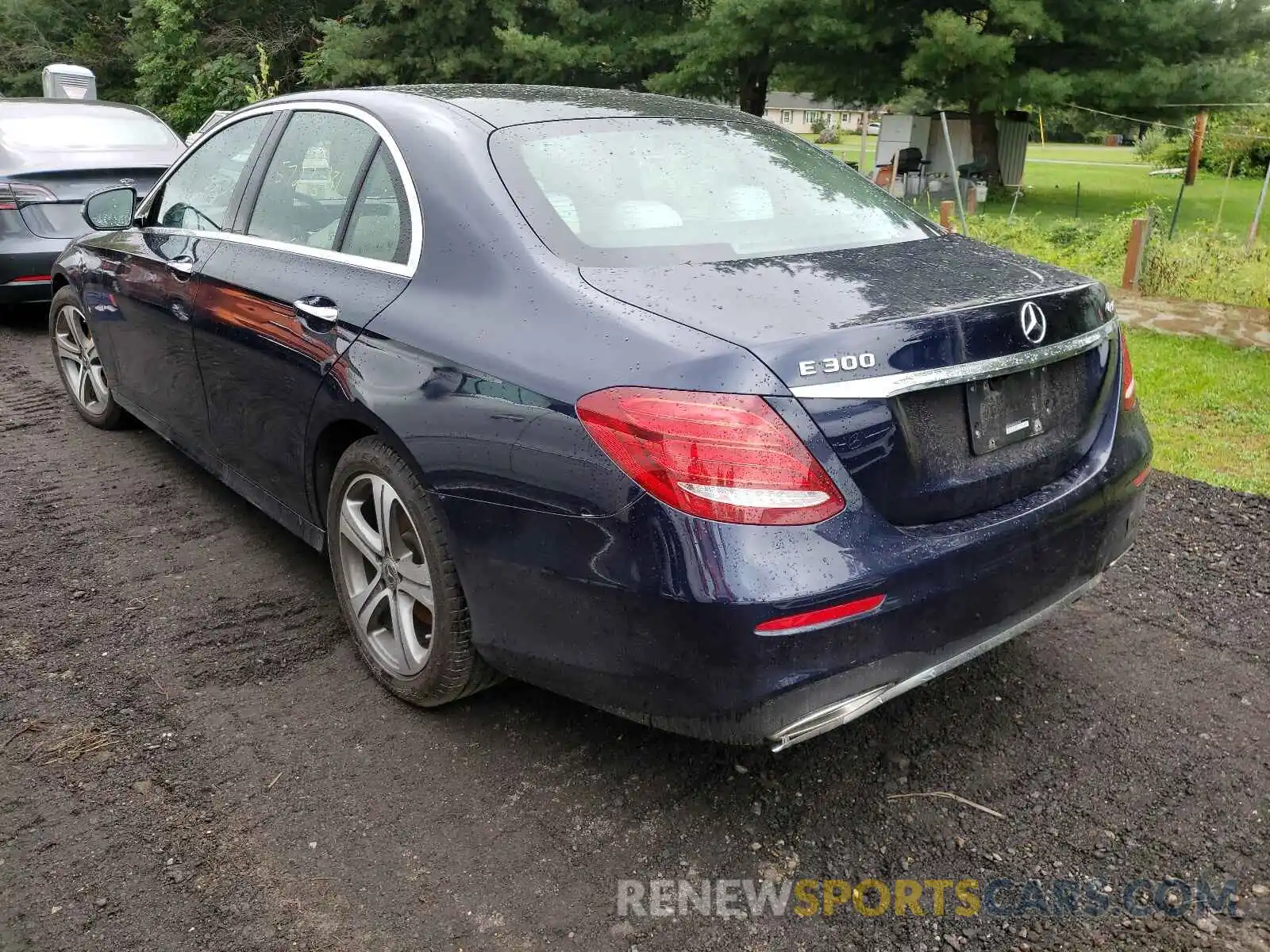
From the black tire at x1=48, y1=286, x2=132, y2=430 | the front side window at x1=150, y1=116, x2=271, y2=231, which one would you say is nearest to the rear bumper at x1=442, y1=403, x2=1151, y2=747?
the front side window at x1=150, y1=116, x2=271, y2=231

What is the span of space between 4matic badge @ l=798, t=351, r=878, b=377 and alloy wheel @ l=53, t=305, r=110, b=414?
4051 mm

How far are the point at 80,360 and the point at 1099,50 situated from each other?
19709 millimetres

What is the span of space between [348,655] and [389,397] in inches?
40.8

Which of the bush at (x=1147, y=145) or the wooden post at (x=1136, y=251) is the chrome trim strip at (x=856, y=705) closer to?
the wooden post at (x=1136, y=251)

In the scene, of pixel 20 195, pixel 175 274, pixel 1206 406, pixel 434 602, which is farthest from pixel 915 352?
pixel 20 195

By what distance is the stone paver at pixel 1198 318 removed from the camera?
6668 mm

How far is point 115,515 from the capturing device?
4.36 metres

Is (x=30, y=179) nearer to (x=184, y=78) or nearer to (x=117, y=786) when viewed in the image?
(x=117, y=786)

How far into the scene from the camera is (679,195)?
9.38 feet

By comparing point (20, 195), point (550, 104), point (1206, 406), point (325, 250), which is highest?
point (550, 104)

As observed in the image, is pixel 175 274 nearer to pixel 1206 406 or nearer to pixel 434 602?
pixel 434 602

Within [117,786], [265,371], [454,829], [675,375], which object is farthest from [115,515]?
[675,375]

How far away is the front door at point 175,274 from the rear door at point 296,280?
17cm

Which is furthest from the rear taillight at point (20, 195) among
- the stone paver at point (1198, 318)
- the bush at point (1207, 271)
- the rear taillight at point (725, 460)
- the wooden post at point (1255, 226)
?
the wooden post at point (1255, 226)
